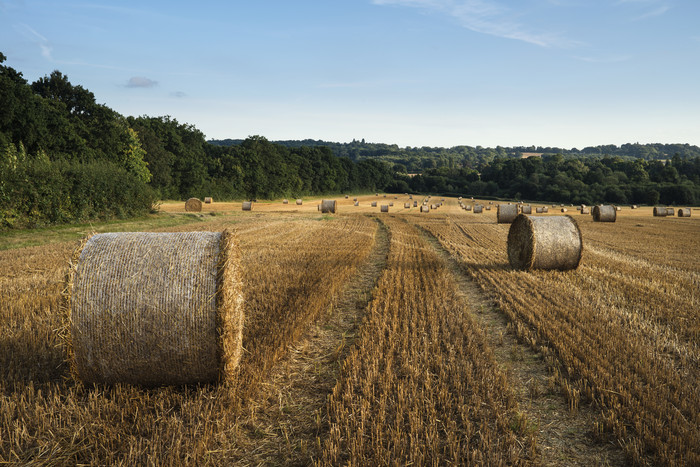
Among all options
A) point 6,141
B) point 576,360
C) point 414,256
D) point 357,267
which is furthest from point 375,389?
point 6,141

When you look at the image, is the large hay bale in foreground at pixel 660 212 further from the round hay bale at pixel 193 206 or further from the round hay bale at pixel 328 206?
the round hay bale at pixel 193 206

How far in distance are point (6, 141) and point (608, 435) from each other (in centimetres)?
3328

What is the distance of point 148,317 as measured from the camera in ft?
15.5

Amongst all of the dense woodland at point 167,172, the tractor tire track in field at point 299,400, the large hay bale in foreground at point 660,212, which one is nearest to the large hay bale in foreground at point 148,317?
the tractor tire track in field at point 299,400

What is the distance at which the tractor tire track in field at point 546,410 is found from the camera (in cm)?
397

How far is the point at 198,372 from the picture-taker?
488 centimetres

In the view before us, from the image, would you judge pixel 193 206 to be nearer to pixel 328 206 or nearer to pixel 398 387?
pixel 328 206

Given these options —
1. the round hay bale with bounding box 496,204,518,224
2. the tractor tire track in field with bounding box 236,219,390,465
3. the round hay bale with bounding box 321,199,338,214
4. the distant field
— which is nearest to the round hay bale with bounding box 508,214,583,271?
the distant field

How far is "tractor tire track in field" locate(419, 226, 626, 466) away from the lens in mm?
3971

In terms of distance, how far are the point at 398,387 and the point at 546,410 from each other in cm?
172

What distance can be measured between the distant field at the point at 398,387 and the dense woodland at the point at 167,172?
14.7 m

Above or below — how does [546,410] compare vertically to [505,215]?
below

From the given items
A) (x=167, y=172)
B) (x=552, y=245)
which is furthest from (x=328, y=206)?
(x=552, y=245)

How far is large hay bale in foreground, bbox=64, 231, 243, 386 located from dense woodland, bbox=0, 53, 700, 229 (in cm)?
1882
